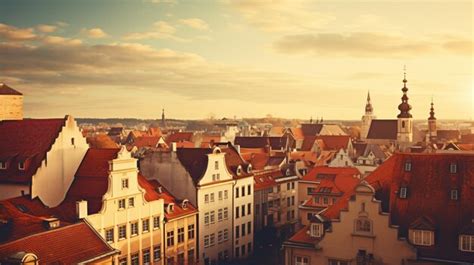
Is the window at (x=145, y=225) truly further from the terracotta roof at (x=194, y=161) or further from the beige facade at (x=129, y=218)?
the terracotta roof at (x=194, y=161)

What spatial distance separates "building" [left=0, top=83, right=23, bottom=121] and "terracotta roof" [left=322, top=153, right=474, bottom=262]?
37.1 metres

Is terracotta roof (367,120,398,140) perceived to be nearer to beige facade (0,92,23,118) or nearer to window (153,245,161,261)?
beige facade (0,92,23,118)

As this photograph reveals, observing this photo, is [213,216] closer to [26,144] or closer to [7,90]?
[26,144]

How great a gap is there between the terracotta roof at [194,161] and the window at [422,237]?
A: 23.4 meters

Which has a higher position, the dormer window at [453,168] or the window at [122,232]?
the dormer window at [453,168]

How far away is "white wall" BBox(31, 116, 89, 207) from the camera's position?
158ft

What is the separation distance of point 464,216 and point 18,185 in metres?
37.7

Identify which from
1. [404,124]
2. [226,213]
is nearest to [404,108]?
[404,124]

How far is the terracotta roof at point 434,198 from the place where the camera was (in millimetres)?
41625

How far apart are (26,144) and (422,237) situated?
35975 millimetres

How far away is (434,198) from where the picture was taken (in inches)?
1720

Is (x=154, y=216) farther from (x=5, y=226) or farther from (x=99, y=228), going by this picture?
(x=5, y=226)

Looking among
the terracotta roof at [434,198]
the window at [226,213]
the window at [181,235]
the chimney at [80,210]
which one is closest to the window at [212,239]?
the window at [226,213]

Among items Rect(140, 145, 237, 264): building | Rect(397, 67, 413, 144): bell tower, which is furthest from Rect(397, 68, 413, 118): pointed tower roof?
Rect(140, 145, 237, 264): building
